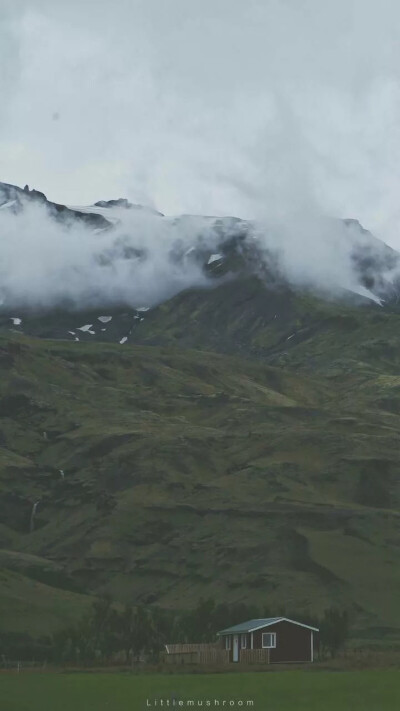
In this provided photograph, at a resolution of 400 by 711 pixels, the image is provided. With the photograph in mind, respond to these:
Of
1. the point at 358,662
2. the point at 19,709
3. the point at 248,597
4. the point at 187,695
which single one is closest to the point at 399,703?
the point at 187,695

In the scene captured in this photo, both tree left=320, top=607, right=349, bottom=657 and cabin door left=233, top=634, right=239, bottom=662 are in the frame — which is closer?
cabin door left=233, top=634, right=239, bottom=662

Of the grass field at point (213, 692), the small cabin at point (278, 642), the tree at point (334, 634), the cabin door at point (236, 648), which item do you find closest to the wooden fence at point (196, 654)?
the cabin door at point (236, 648)

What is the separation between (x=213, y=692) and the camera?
62.3 meters

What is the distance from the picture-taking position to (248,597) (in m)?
171

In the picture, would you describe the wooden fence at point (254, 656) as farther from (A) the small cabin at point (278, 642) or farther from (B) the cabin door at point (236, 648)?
(B) the cabin door at point (236, 648)

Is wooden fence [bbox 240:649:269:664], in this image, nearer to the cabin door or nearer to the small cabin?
the small cabin

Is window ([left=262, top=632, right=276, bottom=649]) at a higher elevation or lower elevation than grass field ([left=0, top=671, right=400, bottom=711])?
higher

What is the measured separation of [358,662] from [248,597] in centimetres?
8146

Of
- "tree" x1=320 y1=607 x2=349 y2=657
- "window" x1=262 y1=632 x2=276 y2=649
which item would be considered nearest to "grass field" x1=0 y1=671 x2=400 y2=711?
"window" x1=262 y1=632 x2=276 y2=649

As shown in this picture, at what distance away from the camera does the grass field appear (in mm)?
57281

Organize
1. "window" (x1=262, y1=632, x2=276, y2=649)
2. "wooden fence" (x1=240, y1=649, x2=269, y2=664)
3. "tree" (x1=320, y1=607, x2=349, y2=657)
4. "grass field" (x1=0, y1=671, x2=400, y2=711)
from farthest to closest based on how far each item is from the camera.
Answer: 1. "tree" (x1=320, y1=607, x2=349, y2=657)
2. "window" (x1=262, y1=632, x2=276, y2=649)
3. "wooden fence" (x1=240, y1=649, x2=269, y2=664)
4. "grass field" (x1=0, y1=671, x2=400, y2=711)

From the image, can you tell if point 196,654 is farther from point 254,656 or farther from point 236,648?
point 254,656

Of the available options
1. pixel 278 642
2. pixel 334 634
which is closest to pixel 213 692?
pixel 278 642

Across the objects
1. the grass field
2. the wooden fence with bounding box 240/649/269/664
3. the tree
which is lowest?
the grass field
